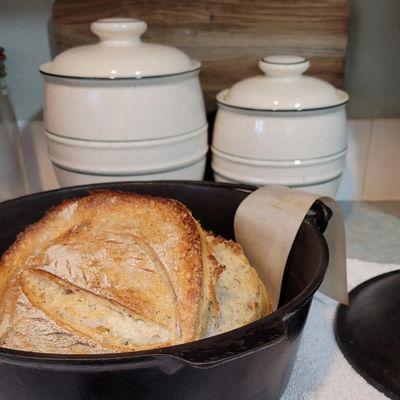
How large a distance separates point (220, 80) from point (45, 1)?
302 millimetres

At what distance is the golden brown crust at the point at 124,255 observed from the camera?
0.41 m

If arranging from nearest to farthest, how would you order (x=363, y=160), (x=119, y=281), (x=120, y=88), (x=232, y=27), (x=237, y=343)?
(x=237, y=343) < (x=119, y=281) < (x=120, y=88) < (x=232, y=27) < (x=363, y=160)

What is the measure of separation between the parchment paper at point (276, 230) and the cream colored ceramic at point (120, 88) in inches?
7.2

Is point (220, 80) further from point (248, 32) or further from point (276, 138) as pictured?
point (276, 138)

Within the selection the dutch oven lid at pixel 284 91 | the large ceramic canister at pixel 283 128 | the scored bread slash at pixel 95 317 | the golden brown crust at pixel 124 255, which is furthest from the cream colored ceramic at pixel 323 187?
the scored bread slash at pixel 95 317

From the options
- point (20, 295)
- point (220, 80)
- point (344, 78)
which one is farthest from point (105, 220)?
point (344, 78)

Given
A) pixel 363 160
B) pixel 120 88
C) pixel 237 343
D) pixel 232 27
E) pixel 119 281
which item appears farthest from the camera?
pixel 363 160

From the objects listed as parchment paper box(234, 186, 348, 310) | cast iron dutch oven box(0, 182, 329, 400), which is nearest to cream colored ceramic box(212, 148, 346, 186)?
parchment paper box(234, 186, 348, 310)

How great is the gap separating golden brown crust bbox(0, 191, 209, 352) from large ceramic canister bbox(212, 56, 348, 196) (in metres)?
0.21

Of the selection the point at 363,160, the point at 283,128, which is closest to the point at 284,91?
the point at 283,128

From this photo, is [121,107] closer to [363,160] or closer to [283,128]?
[283,128]

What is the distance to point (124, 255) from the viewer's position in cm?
45

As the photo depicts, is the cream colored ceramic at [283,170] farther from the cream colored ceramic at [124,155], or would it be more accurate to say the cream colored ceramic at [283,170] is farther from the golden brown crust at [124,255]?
the golden brown crust at [124,255]

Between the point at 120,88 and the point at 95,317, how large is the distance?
326 millimetres
